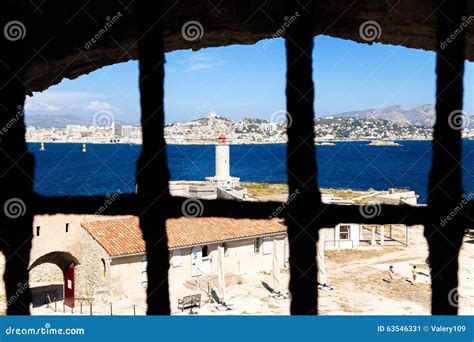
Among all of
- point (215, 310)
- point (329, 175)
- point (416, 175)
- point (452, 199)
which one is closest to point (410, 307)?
point (215, 310)

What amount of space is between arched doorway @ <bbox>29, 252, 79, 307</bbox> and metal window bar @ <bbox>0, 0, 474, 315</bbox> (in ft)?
41.6

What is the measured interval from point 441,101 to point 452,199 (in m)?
0.39

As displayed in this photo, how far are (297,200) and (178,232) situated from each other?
15683mm

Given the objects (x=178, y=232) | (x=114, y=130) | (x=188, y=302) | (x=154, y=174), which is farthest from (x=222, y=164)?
(x=154, y=174)

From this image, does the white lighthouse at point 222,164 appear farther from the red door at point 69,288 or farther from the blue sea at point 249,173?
the blue sea at point 249,173

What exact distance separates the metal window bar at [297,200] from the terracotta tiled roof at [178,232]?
11694mm

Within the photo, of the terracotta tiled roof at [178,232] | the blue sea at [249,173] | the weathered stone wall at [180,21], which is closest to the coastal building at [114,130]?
the terracotta tiled roof at [178,232]

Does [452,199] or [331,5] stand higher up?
[331,5]

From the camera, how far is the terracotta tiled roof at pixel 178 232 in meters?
14.2

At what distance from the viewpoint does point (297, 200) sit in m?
1.79

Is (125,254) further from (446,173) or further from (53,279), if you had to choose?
(446,173)
